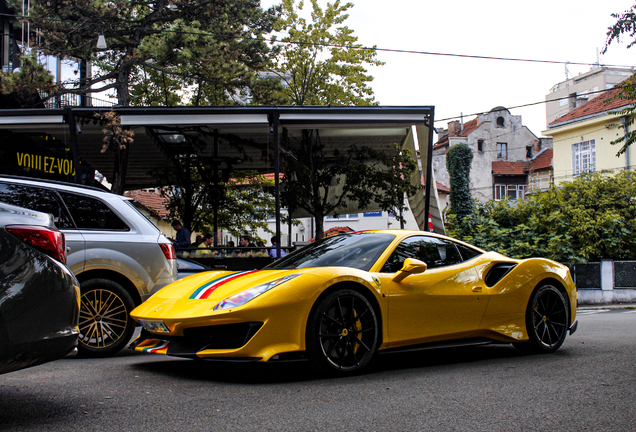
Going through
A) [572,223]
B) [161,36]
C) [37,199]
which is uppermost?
[161,36]

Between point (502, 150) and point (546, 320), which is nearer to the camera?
point (546, 320)

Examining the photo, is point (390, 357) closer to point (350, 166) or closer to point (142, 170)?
point (350, 166)

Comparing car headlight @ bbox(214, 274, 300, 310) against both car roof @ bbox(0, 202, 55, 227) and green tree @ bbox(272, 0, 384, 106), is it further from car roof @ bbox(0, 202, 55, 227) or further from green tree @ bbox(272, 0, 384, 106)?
green tree @ bbox(272, 0, 384, 106)

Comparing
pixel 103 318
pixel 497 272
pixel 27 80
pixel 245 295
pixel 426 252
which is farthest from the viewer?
pixel 27 80

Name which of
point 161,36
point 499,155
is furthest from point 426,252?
point 499,155

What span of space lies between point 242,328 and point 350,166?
12.7 m

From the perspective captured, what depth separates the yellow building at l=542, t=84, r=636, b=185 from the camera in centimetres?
3372

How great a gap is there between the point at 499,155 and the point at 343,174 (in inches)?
1786

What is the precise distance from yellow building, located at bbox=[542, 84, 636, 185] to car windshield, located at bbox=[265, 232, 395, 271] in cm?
3071

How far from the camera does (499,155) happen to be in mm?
59562

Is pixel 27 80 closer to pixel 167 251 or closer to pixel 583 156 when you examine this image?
pixel 167 251

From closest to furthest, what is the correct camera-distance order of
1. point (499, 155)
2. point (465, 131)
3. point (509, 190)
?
1. point (509, 190)
2. point (499, 155)
3. point (465, 131)

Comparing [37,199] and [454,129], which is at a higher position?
[454,129]

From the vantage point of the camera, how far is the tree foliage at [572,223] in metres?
19.3
